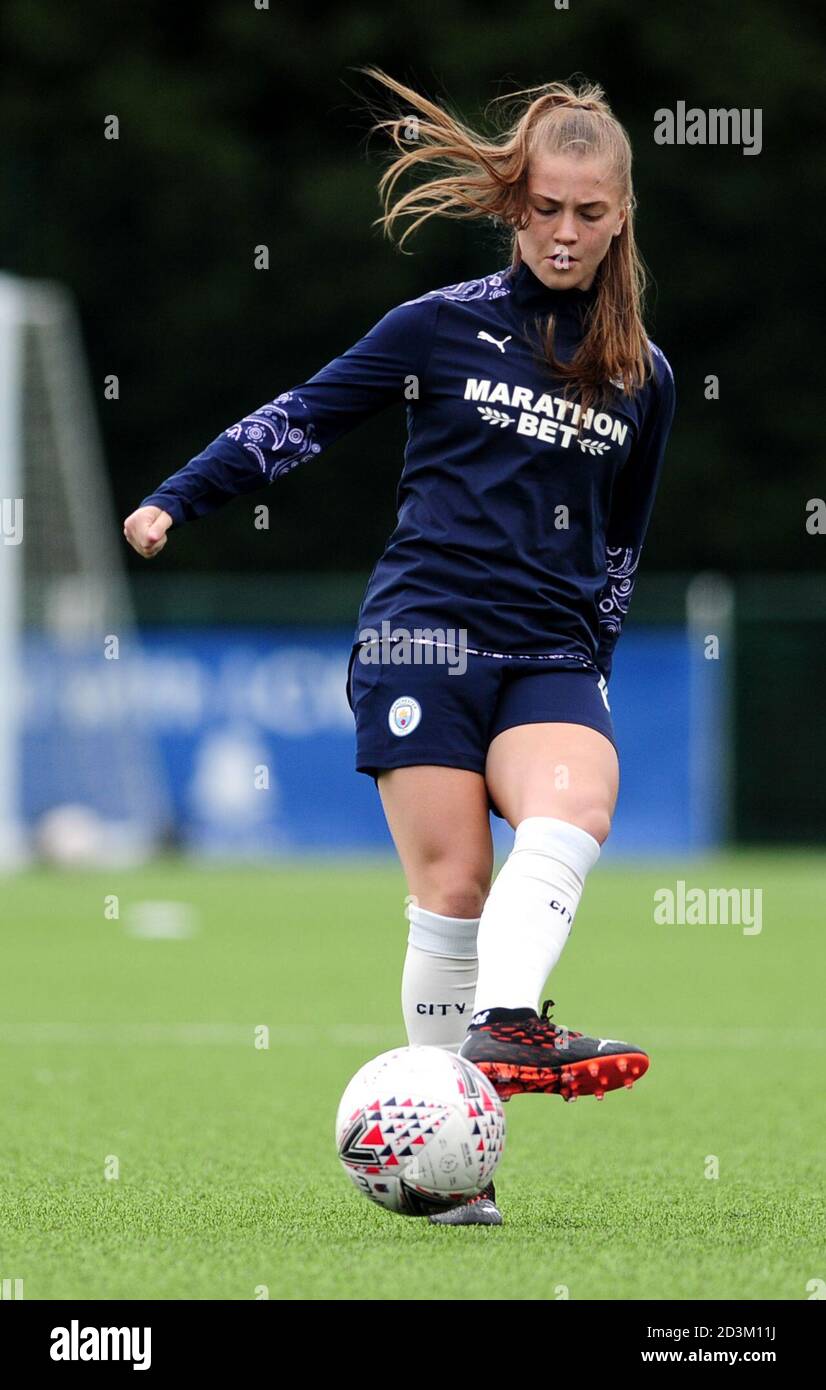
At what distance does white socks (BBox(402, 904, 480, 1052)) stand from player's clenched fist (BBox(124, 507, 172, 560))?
0.88m

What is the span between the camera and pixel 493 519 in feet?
14.4

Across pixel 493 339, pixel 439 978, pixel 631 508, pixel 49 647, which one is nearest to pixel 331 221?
pixel 49 647

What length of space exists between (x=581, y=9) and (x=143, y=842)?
1103cm

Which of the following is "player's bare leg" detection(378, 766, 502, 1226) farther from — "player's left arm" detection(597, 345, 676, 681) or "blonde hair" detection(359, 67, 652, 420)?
"blonde hair" detection(359, 67, 652, 420)

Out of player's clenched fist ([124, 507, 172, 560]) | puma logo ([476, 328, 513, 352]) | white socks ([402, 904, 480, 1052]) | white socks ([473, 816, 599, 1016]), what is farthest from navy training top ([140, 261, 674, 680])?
white socks ([402, 904, 480, 1052])

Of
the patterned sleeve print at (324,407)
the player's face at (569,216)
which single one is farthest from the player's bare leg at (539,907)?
the player's face at (569,216)

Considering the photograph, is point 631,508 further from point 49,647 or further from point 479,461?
point 49,647

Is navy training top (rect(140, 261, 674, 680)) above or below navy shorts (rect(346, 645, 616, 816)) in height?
above

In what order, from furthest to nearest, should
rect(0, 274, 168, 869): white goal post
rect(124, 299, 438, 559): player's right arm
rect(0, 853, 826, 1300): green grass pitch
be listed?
rect(0, 274, 168, 869): white goal post
rect(124, 299, 438, 559): player's right arm
rect(0, 853, 826, 1300): green grass pitch

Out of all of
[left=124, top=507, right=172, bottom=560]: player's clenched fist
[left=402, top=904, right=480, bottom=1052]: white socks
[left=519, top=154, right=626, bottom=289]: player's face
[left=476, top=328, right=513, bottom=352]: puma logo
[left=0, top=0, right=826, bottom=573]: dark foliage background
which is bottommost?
[left=402, top=904, right=480, bottom=1052]: white socks

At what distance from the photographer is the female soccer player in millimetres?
4328

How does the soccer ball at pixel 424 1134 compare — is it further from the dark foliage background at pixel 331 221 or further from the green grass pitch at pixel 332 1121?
the dark foliage background at pixel 331 221

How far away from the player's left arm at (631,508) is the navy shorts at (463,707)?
258mm

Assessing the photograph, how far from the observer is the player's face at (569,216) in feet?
14.3
